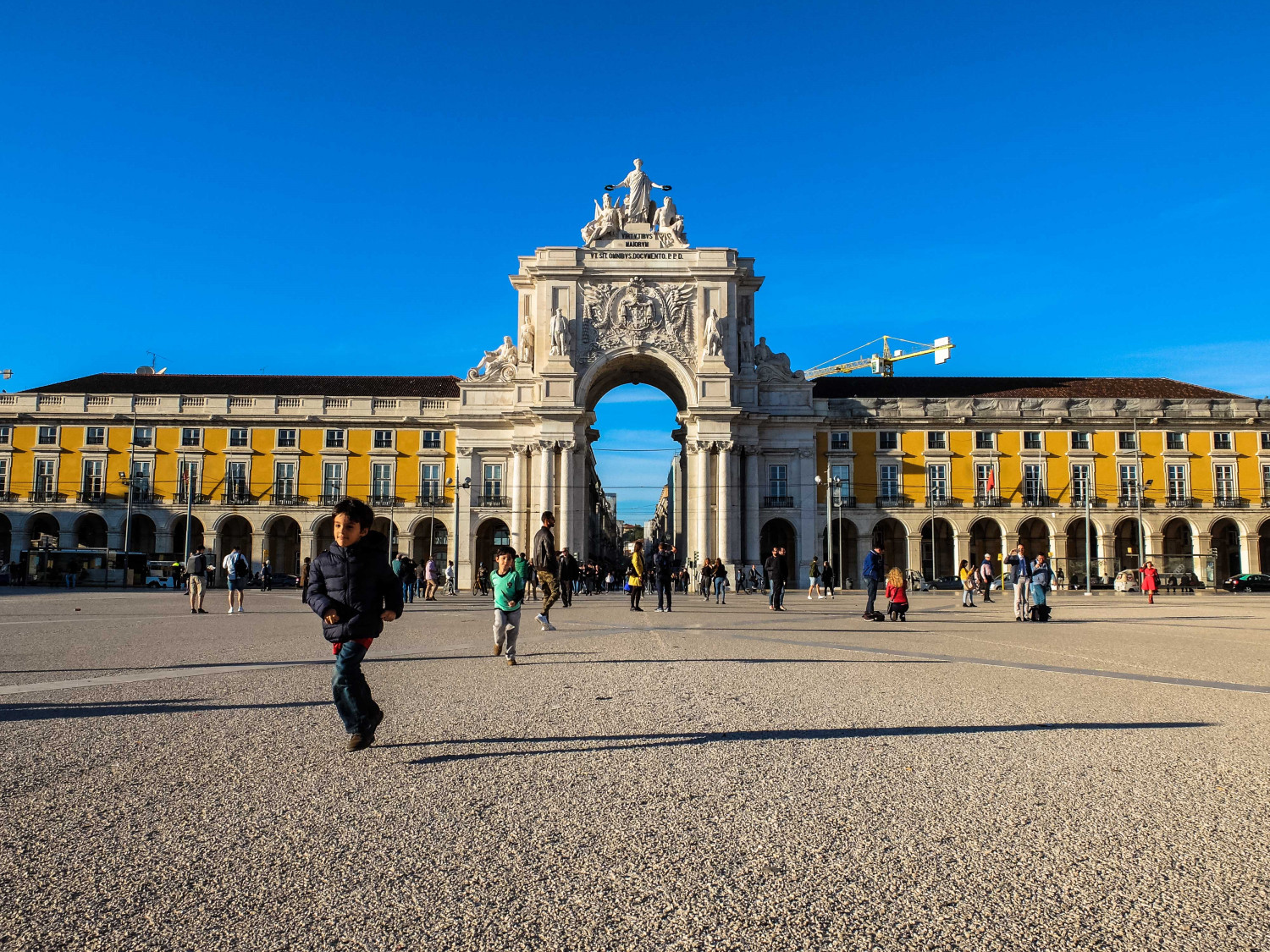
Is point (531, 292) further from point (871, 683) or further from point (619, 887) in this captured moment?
point (619, 887)

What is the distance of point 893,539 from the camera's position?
58.5 metres

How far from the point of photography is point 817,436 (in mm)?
56938

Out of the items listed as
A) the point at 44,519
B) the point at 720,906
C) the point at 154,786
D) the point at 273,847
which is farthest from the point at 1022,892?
the point at 44,519

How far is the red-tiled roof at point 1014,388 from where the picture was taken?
6150 centimetres

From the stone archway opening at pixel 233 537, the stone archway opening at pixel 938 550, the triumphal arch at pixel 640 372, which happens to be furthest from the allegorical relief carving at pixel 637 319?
the stone archway opening at pixel 233 537

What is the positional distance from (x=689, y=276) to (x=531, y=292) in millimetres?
9342

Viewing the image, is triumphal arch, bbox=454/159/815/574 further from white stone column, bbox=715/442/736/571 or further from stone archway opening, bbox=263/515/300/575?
stone archway opening, bbox=263/515/300/575

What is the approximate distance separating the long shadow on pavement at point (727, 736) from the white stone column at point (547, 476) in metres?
44.2

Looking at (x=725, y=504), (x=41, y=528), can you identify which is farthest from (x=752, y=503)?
(x=41, y=528)

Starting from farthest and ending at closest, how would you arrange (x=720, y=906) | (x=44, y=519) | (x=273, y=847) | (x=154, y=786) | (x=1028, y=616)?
1. (x=44, y=519)
2. (x=1028, y=616)
3. (x=154, y=786)
4. (x=273, y=847)
5. (x=720, y=906)

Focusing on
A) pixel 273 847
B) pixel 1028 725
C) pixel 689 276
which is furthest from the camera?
pixel 689 276

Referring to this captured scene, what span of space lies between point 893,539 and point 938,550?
2715 mm

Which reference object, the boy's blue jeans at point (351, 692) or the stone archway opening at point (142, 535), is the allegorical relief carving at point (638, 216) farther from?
the boy's blue jeans at point (351, 692)

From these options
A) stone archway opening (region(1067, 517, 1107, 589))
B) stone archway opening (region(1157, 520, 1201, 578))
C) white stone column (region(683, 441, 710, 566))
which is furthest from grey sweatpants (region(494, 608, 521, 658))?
stone archway opening (region(1157, 520, 1201, 578))
